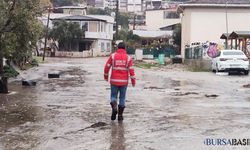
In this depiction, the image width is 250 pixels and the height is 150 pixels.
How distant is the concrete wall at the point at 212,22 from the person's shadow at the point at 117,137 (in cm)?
3832

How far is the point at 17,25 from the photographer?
1733 centimetres

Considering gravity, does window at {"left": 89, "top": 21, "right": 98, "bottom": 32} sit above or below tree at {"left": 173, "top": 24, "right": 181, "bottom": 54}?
above

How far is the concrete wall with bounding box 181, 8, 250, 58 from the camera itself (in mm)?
47844

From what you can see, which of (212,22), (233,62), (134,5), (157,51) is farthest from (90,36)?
(134,5)

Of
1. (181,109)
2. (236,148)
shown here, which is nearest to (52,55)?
(181,109)

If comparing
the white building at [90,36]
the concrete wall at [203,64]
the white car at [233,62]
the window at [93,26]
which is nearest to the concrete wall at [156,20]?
the white building at [90,36]

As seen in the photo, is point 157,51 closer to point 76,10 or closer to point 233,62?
point 76,10

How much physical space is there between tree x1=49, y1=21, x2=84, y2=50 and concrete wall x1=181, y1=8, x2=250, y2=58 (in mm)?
32982

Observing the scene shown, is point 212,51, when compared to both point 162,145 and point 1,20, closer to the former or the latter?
point 1,20

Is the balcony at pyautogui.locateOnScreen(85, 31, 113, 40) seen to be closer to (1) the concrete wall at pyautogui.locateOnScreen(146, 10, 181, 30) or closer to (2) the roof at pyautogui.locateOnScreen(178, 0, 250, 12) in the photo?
(1) the concrete wall at pyautogui.locateOnScreen(146, 10, 181, 30)

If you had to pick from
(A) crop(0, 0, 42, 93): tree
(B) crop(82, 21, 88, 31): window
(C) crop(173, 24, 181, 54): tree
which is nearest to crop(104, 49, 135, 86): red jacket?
(A) crop(0, 0, 42, 93): tree

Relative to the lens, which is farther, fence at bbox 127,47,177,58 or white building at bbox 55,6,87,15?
white building at bbox 55,6,87,15

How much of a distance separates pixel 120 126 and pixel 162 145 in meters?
2.10

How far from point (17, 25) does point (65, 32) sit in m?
61.7
